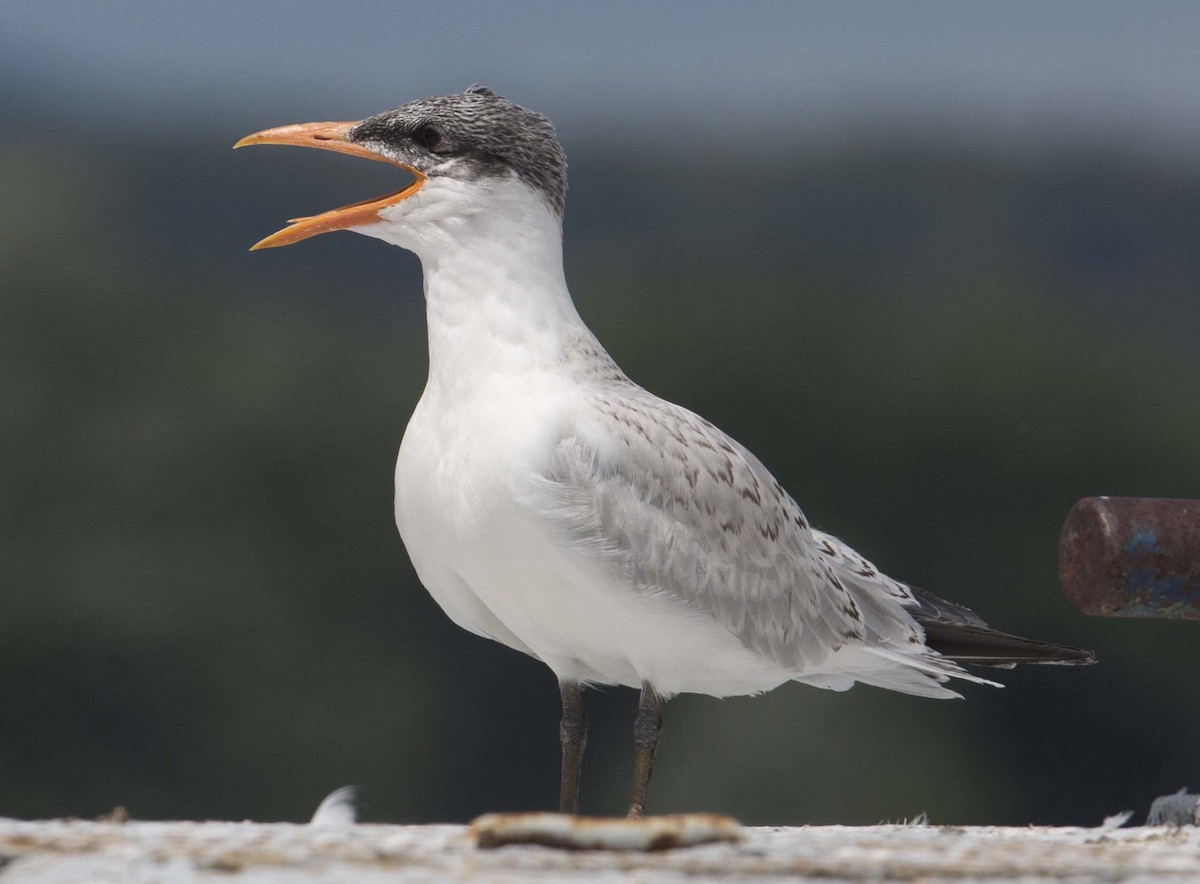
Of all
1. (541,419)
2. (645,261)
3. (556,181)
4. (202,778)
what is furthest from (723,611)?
(645,261)

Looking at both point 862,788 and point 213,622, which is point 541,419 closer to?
point 862,788

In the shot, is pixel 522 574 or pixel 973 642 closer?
pixel 522 574

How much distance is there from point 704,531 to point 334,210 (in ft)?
3.95

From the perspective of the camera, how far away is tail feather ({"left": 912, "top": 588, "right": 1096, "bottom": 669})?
15.6 feet

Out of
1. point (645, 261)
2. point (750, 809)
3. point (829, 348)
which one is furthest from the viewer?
point (645, 261)

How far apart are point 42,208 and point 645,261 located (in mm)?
14387

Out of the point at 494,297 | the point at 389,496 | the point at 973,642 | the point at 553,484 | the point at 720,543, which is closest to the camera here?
the point at 553,484

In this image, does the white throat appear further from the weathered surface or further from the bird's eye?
the weathered surface

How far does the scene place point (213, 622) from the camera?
33.8m

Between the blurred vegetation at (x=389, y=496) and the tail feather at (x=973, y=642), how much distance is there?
65.0 ft

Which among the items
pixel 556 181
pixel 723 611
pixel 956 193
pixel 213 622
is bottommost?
pixel 213 622

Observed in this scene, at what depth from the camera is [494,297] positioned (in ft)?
14.7

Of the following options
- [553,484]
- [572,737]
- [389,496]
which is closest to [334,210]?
[553,484]

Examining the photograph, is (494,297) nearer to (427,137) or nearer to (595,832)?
(427,137)
